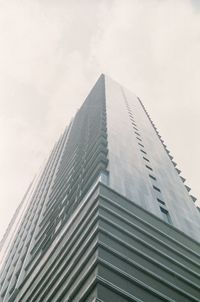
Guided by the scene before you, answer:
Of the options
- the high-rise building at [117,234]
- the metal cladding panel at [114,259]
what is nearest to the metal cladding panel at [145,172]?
the high-rise building at [117,234]

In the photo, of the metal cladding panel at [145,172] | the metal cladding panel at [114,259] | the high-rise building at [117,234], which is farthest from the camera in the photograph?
the metal cladding panel at [145,172]

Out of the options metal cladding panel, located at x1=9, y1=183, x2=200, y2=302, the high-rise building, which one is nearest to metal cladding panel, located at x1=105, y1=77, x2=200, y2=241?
the high-rise building

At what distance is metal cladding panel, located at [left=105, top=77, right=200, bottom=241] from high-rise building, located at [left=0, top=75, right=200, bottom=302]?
0.42 ft

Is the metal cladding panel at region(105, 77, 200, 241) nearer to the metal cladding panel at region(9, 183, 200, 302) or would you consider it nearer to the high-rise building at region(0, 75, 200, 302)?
the high-rise building at region(0, 75, 200, 302)

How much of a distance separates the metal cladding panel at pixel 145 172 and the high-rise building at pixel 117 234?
0.42ft

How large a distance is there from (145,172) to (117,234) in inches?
576

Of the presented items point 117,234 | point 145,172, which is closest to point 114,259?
point 117,234

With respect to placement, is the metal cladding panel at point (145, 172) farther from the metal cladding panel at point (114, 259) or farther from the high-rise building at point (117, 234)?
the metal cladding panel at point (114, 259)

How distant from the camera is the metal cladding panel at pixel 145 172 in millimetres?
33500

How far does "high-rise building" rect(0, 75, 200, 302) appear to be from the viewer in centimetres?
2228

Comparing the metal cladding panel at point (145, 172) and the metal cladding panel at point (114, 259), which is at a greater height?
the metal cladding panel at point (145, 172)

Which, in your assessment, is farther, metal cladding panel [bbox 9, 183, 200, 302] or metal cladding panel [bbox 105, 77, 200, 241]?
metal cladding panel [bbox 105, 77, 200, 241]

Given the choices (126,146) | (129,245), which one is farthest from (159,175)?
(129,245)

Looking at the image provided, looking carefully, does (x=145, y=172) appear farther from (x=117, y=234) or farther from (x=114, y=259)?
(x=114, y=259)
